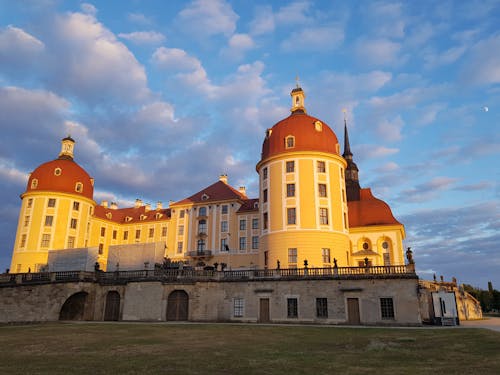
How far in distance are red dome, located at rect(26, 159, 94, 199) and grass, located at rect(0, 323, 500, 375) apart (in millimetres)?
39659

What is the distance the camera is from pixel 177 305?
115 feet

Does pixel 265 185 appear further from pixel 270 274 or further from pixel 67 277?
pixel 67 277

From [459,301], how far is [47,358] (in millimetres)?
45941

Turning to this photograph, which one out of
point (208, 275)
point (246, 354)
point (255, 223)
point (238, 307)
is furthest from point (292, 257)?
point (246, 354)

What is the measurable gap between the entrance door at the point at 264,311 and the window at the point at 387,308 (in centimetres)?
922

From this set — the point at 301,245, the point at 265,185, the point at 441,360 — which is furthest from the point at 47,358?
the point at 265,185

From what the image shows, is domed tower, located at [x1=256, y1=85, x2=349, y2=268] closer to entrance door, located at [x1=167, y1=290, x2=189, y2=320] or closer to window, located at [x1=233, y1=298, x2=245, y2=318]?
window, located at [x1=233, y1=298, x2=245, y2=318]

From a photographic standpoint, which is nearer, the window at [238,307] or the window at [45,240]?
the window at [238,307]

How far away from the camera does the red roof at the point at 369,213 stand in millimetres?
46375

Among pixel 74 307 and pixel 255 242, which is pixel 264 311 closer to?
pixel 74 307

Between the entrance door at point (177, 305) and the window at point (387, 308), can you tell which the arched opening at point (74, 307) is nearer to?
the entrance door at point (177, 305)

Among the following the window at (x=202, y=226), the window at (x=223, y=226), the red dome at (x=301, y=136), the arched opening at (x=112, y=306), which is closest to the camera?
the arched opening at (x=112, y=306)

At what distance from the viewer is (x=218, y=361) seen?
12594mm

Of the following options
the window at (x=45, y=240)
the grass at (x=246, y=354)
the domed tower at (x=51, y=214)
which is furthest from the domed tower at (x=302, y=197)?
the window at (x=45, y=240)
